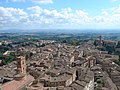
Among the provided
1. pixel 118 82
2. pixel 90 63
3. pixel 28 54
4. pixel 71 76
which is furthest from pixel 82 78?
pixel 28 54

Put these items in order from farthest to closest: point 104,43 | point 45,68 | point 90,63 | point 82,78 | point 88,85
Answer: point 104,43 → point 90,63 → point 45,68 → point 82,78 → point 88,85

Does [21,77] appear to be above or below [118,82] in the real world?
above

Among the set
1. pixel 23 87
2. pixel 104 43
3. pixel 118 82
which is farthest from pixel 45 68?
pixel 104 43

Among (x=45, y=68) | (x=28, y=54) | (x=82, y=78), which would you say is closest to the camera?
(x=82, y=78)

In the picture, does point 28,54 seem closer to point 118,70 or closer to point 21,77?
point 118,70

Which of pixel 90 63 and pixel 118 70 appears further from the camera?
pixel 90 63

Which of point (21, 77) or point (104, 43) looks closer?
point (21, 77)

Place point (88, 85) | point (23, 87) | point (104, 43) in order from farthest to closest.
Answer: point (104, 43) → point (88, 85) → point (23, 87)

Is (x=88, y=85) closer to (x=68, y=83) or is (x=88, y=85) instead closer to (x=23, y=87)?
(x=68, y=83)

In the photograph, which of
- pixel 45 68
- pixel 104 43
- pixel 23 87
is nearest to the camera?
pixel 23 87
